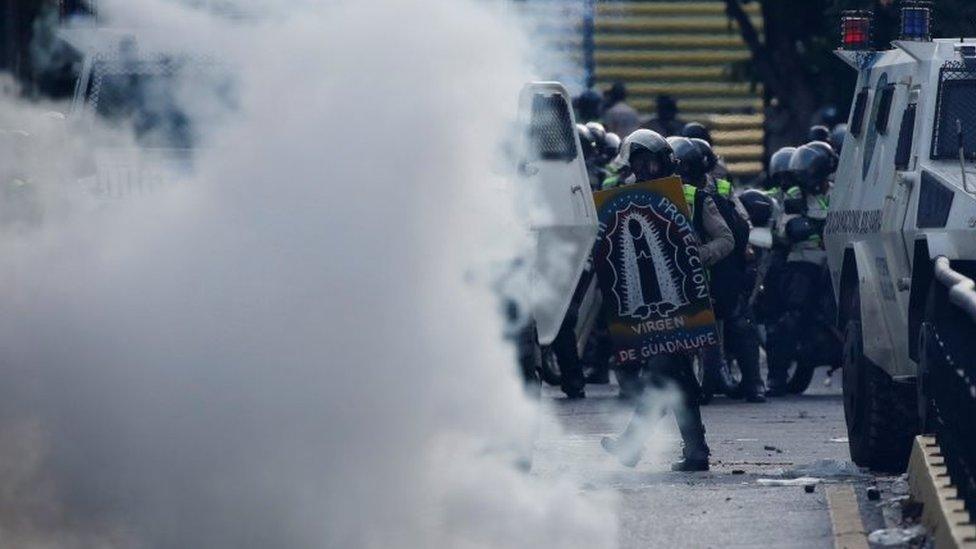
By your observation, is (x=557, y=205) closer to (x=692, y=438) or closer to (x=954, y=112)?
(x=692, y=438)

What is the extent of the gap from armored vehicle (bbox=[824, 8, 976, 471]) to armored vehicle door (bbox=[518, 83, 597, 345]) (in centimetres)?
272

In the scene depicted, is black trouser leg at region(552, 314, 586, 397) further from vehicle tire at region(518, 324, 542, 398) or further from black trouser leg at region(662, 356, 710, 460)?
vehicle tire at region(518, 324, 542, 398)

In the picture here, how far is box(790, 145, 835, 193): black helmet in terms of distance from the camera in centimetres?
1723

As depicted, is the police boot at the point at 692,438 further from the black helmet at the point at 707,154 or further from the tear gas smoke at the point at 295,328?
the black helmet at the point at 707,154

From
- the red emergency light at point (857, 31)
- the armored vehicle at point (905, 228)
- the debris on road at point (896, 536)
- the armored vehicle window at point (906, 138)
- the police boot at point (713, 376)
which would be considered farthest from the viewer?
the police boot at point (713, 376)

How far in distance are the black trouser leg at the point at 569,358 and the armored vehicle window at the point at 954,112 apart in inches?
195

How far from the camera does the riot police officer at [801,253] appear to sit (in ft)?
56.4

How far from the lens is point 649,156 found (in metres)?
12.4

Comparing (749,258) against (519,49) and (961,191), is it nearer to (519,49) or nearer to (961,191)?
(961,191)

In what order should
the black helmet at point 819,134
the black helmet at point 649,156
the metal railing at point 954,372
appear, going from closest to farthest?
1. the metal railing at point 954,372
2. the black helmet at point 649,156
3. the black helmet at point 819,134

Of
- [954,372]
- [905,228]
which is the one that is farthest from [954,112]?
[954,372]

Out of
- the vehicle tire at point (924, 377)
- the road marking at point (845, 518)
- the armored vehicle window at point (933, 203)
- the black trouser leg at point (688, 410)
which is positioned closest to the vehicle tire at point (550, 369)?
the black trouser leg at point (688, 410)

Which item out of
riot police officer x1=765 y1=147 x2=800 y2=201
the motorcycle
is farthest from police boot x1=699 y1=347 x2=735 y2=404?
riot police officer x1=765 y1=147 x2=800 y2=201

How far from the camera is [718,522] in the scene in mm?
9914
